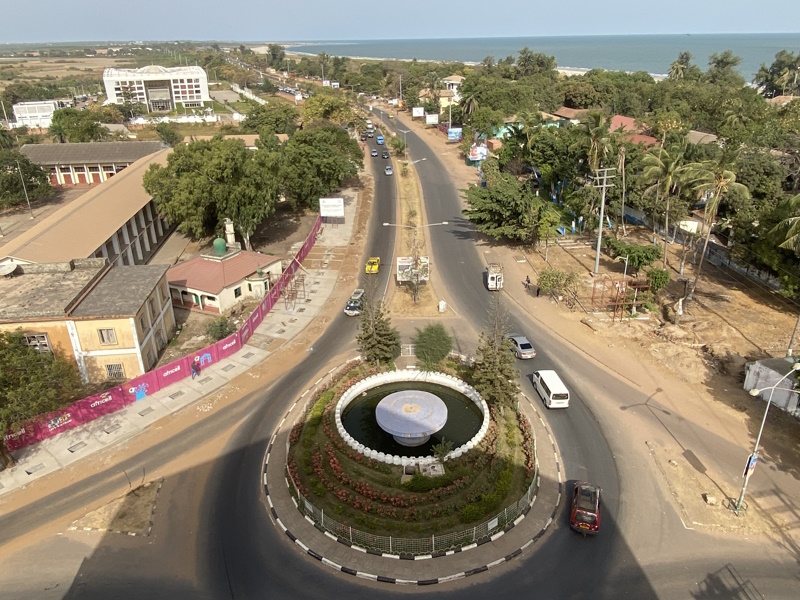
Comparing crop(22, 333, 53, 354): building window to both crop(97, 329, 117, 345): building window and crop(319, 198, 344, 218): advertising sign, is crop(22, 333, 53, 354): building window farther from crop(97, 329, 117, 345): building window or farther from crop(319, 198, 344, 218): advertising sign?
crop(319, 198, 344, 218): advertising sign

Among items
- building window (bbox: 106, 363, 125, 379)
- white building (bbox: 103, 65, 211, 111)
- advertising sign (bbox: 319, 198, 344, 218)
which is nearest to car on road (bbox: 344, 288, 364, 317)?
building window (bbox: 106, 363, 125, 379)

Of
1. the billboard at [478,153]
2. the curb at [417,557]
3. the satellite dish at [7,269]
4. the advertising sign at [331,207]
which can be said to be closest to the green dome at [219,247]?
the satellite dish at [7,269]

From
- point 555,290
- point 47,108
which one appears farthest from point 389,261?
point 47,108

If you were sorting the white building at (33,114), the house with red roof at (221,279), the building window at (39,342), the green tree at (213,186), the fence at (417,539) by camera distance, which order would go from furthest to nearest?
the white building at (33,114) < the green tree at (213,186) < the house with red roof at (221,279) < the building window at (39,342) < the fence at (417,539)

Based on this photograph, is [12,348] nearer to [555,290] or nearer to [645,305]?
[555,290]

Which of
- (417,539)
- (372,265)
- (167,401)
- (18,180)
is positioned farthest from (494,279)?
(18,180)

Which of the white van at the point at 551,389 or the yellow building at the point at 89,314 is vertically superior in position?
the yellow building at the point at 89,314

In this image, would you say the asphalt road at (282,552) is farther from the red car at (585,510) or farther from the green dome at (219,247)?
the green dome at (219,247)
